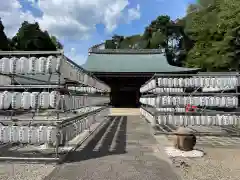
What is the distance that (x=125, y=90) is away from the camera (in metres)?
32.8

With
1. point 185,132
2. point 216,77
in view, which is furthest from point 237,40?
point 185,132

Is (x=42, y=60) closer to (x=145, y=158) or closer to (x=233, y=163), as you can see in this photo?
(x=145, y=158)

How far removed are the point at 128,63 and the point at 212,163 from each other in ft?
93.2

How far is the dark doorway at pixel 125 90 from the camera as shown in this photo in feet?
106

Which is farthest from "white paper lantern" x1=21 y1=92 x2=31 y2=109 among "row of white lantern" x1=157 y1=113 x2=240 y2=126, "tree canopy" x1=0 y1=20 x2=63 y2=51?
"tree canopy" x1=0 y1=20 x2=63 y2=51

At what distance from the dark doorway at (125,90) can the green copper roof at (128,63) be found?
4.03ft

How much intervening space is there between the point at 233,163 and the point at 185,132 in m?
1.48

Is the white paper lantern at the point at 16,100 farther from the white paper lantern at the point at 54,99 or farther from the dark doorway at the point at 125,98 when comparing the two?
the dark doorway at the point at 125,98

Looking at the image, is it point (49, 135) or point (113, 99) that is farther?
point (113, 99)

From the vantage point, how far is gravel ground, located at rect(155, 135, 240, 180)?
5.64 m

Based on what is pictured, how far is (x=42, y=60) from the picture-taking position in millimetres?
6652

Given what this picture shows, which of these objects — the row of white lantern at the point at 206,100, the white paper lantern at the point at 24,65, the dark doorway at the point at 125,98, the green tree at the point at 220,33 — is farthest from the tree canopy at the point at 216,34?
the white paper lantern at the point at 24,65

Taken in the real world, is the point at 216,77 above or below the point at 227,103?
above

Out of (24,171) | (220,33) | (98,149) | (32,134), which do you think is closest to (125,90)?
(220,33)
